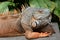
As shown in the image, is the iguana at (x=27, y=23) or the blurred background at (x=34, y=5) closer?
the iguana at (x=27, y=23)

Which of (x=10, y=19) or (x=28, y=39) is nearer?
(x=28, y=39)

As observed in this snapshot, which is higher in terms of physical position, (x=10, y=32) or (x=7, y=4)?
(x=7, y=4)

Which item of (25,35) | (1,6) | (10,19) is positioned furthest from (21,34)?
(1,6)

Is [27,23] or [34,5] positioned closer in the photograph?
[27,23]

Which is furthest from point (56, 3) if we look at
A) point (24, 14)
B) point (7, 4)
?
point (24, 14)

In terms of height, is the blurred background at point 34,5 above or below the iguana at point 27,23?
above

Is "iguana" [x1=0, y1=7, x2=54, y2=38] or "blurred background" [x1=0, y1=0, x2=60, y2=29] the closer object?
"iguana" [x1=0, y1=7, x2=54, y2=38]

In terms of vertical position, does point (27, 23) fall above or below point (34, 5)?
below

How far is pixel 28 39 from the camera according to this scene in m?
1.82

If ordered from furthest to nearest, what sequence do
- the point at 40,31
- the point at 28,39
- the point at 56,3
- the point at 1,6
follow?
the point at 56,3 → the point at 1,6 → the point at 40,31 → the point at 28,39

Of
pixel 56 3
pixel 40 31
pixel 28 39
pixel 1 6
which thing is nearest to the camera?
pixel 28 39

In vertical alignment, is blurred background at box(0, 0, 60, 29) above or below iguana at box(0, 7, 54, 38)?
above

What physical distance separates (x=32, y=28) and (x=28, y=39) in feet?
0.38

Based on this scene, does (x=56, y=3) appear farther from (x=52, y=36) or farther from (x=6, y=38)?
(x=6, y=38)
